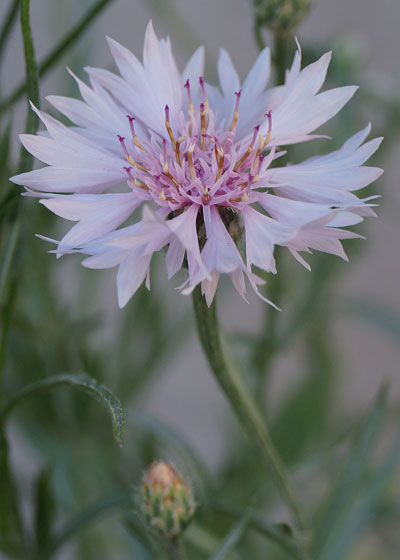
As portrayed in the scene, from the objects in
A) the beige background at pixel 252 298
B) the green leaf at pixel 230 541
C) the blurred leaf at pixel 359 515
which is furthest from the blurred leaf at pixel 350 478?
the beige background at pixel 252 298

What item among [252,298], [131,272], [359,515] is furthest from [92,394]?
[252,298]

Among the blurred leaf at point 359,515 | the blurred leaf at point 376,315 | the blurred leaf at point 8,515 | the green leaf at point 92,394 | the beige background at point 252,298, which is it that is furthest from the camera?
the beige background at point 252,298

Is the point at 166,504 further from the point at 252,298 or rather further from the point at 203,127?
the point at 252,298

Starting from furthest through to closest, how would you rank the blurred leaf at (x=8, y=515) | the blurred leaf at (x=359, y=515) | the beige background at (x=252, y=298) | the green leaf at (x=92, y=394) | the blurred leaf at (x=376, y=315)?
1. the beige background at (x=252, y=298)
2. the blurred leaf at (x=376, y=315)
3. the blurred leaf at (x=359, y=515)
4. the blurred leaf at (x=8, y=515)
5. the green leaf at (x=92, y=394)

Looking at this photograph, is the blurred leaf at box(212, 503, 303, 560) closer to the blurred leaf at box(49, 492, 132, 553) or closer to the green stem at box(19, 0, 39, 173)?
the blurred leaf at box(49, 492, 132, 553)

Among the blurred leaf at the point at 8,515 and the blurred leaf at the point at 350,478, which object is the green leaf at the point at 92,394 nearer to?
the blurred leaf at the point at 8,515

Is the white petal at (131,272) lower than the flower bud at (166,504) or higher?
higher
